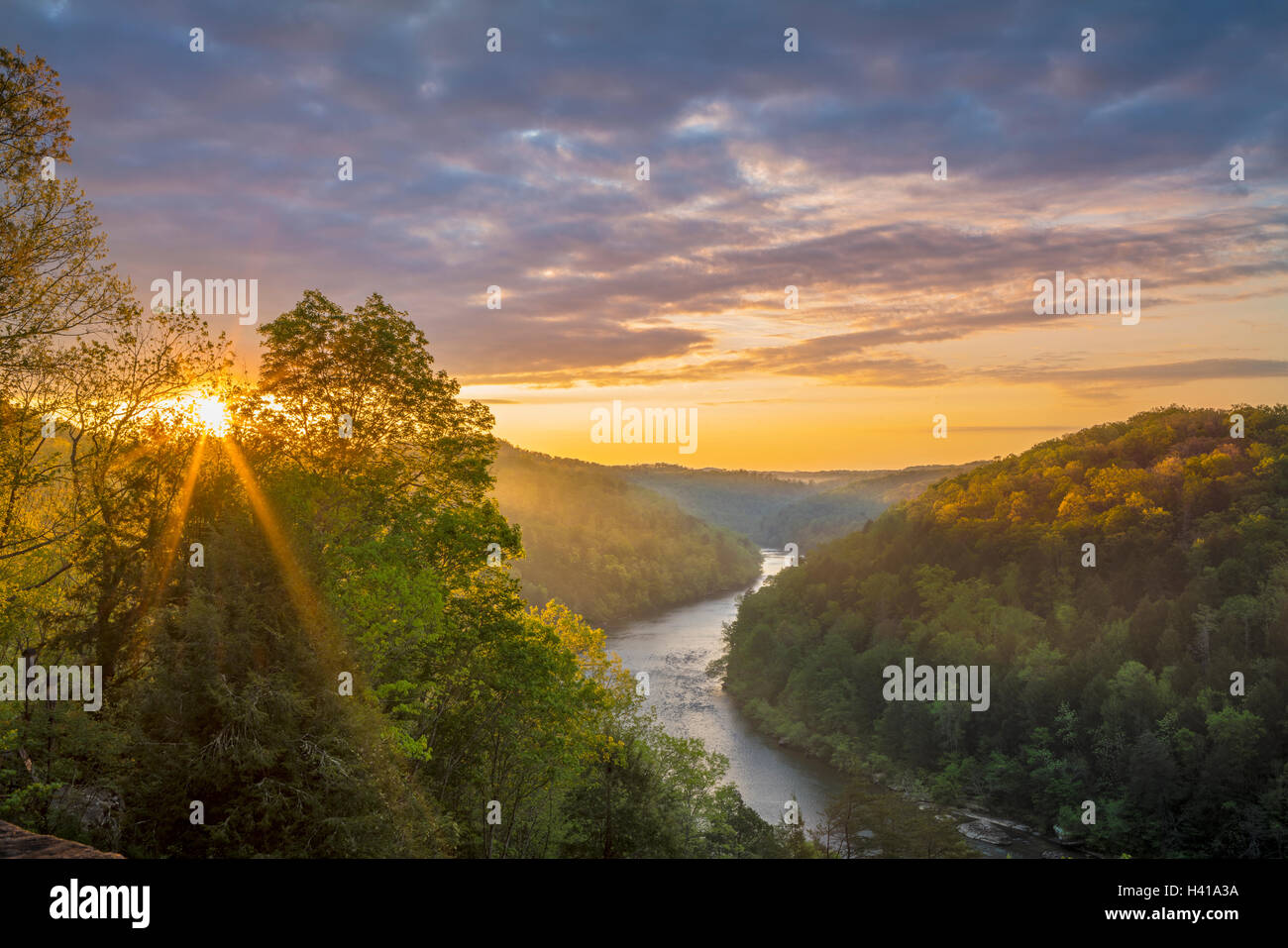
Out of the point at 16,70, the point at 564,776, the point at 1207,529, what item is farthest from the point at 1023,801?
the point at 16,70

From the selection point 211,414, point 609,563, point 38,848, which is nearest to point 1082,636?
point 211,414

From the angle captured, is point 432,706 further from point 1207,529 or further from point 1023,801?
point 1207,529

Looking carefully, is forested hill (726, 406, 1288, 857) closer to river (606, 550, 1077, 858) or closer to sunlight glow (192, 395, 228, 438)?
river (606, 550, 1077, 858)

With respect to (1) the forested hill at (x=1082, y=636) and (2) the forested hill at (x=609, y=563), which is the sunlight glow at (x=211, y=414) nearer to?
(1) the forested hill at (x=1082, y=636)

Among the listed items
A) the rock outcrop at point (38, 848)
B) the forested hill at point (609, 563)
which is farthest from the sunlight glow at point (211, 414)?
the forested hill at point (609, 563)

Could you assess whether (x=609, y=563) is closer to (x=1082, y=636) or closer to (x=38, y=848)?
(x=1082, y=636)
